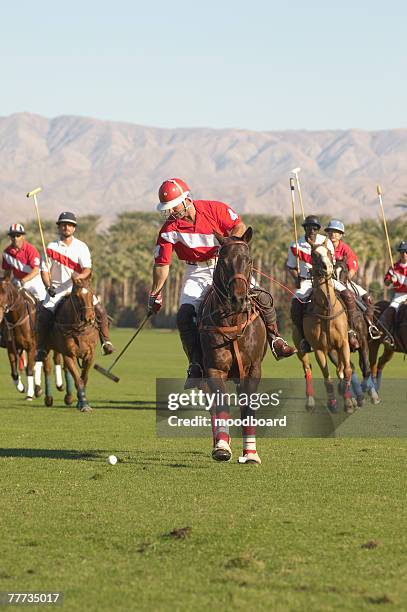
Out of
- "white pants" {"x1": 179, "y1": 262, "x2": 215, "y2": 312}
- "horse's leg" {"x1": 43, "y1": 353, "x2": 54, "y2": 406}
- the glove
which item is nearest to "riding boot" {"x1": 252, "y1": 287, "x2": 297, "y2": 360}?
"white pants" {"x1": 179, "y1": 262, "x2": 215, "y2": 312}

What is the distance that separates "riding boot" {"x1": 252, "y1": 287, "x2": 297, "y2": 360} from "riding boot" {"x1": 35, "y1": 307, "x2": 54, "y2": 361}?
791cm

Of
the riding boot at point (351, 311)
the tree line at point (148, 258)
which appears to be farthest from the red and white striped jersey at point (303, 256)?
the tree line at point (148, 258)

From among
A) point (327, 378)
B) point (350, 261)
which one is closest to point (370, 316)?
point (350, 261)

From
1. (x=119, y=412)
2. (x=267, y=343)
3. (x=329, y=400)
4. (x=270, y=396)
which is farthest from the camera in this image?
(x=119, y=412)

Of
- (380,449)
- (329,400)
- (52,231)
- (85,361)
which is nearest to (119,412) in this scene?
(85,361)

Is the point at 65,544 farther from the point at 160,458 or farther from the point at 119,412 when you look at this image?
the point at 119,412

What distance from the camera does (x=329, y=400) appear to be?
19531 millimetres

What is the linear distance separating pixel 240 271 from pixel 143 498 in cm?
245

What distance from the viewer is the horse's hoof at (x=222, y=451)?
12.1 meters

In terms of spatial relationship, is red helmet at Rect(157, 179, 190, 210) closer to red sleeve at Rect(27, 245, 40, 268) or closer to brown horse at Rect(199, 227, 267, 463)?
brown horse at Rect(199, 227, 267, 463)

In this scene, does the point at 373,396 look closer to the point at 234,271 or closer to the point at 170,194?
the point at 170,194

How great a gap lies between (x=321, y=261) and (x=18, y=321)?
7341 millimetres

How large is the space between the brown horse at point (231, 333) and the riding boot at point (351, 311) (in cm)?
→ 744

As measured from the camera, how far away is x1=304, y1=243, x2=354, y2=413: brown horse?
744 inches
